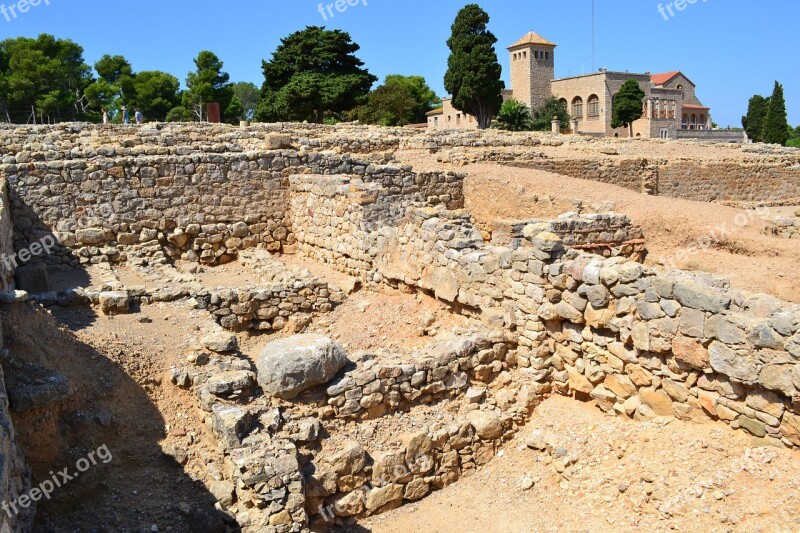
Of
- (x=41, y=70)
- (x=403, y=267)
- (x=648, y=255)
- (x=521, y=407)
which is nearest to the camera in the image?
(x=521, y=407)

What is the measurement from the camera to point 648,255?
11.2 m

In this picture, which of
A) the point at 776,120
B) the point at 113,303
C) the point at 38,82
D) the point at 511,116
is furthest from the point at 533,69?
the point at 113,303

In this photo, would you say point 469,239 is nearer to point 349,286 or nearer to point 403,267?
point 403,267

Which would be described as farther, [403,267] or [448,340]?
[403,267]

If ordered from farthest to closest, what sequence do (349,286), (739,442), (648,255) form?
(648,255), (349,286), (739,442)

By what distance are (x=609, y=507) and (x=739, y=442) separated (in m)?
1.11

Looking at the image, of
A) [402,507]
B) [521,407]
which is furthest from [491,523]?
[521,407]

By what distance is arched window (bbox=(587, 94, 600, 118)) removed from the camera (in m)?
57.2

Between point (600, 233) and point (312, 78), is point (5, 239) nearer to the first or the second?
point (600, 233)

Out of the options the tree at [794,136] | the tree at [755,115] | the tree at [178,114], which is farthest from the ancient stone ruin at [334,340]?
the tree at [794,136]

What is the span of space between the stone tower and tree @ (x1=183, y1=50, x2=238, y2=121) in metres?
26.9

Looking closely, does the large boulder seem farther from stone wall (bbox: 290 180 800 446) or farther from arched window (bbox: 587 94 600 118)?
arched window (bbox: 587 94 600 118)

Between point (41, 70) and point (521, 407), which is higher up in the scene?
point (41, 70)

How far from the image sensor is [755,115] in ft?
176
